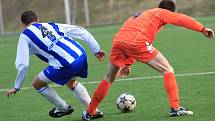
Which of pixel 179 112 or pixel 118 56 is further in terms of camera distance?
pixel 118 56

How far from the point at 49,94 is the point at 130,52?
1234 millimetres

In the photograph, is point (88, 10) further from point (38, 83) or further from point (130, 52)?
point (130, 52)

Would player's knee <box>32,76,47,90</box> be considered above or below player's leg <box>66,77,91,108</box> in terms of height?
above

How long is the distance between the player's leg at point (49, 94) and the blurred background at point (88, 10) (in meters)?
29.0

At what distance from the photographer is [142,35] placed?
8.16 metres

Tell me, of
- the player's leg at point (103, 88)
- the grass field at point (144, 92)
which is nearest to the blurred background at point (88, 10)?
the grass field at point (144, 92)

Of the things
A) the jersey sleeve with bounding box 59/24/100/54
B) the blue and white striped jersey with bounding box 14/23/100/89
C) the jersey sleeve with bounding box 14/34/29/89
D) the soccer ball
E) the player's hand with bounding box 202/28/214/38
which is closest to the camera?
the jersey sleeve with bounding box 14/34/29/89

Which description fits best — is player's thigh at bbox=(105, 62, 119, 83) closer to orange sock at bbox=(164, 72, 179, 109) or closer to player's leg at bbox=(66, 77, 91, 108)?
player's leg at bbox=(66, 77, 91, 108)

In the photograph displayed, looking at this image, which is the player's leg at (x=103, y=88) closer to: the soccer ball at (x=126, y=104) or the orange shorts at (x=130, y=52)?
the orange shorts at (x=130, y=52)

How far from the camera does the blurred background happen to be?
126 ft

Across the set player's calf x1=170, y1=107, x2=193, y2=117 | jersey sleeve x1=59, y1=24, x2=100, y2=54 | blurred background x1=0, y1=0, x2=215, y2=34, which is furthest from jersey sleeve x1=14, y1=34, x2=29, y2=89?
blurred background x1=0, y1=0, x2=215, y2=34

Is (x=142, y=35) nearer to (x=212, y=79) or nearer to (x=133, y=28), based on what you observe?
(x=133, y=28)

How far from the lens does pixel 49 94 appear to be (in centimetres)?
845

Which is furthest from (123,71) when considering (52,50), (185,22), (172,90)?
(185,22)
